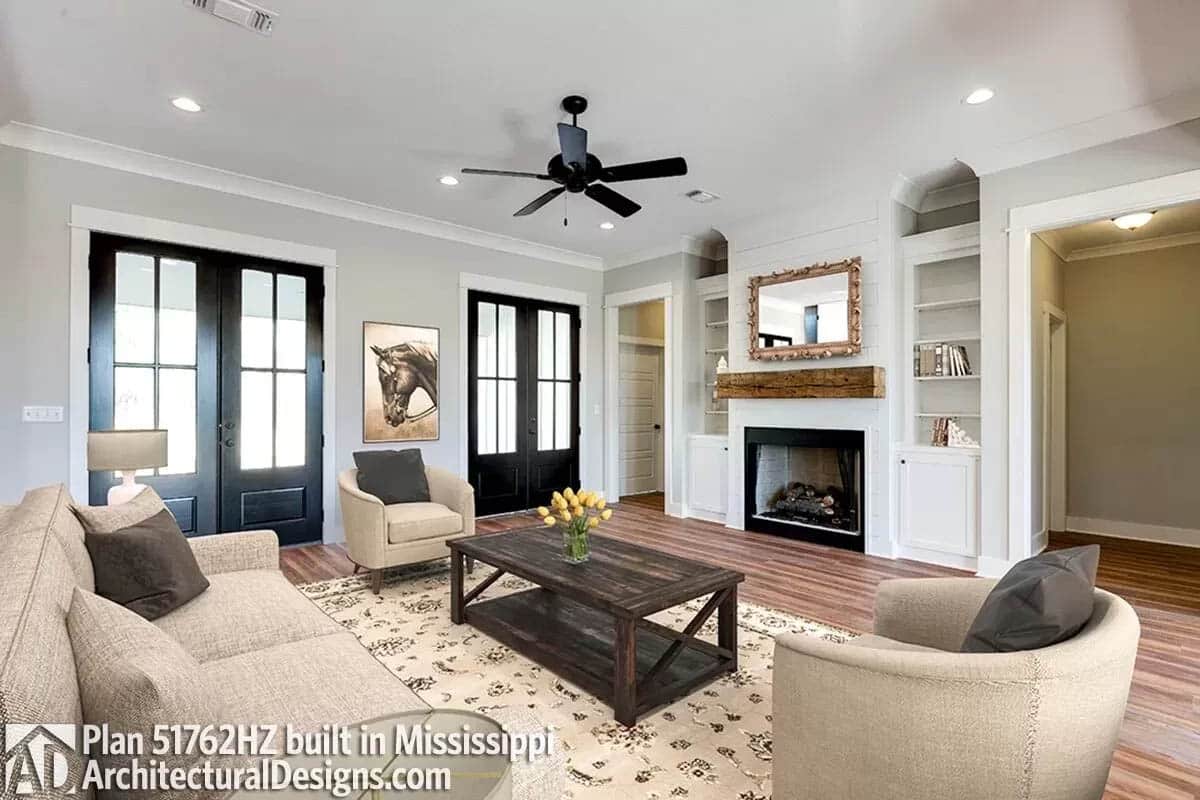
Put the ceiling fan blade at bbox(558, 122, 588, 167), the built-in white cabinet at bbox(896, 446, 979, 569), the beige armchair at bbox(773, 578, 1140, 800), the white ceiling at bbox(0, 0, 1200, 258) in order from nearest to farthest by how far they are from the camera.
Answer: the beige armchair at bbox(773, 578, 1140, 800) → the white ceiling at bbox(0, 0, 1200, 258) → the ceiling fan blade at bbox(558, 122, 588, 167) → the built-in white cabinet at bbox(896, 446, 979, 569)

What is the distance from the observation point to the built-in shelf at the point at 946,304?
464cm

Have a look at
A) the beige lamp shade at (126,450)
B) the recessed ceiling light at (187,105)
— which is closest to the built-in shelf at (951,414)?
the beige lamp shade at (126,450)

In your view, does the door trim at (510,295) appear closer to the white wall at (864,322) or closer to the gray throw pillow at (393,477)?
the gray throw pillow at (393,477)

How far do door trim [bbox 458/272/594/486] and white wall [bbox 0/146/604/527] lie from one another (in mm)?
51

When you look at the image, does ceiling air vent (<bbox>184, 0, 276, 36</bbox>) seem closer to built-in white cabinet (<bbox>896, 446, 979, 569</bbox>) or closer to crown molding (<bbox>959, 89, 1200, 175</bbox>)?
crown molding (<bbox>959, 89, 1200, 175</bbox>)

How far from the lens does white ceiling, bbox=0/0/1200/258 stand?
2.64 m

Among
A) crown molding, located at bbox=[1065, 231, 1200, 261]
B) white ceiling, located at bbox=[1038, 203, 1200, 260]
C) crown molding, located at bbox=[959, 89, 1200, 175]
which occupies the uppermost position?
crown molding, located at bbox=[959, 89, 1200, 175]

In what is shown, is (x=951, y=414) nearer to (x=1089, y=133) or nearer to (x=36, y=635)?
(x=1089, y=133)

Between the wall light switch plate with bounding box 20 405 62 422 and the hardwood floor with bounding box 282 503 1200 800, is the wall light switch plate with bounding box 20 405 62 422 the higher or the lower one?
the higher one

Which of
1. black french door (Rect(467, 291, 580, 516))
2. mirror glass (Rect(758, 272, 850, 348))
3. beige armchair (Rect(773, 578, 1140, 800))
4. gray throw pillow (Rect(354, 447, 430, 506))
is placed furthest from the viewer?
black french door (Rect(467, 291, 580, 516))

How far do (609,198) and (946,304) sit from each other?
3.01 m

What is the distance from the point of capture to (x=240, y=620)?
2064 mm

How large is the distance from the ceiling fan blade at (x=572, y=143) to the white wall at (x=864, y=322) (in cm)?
272

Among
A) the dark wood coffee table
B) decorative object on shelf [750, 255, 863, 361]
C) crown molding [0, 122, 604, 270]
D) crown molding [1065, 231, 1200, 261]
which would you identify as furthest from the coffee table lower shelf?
crown molding [1065, 231, 1200, 261]
